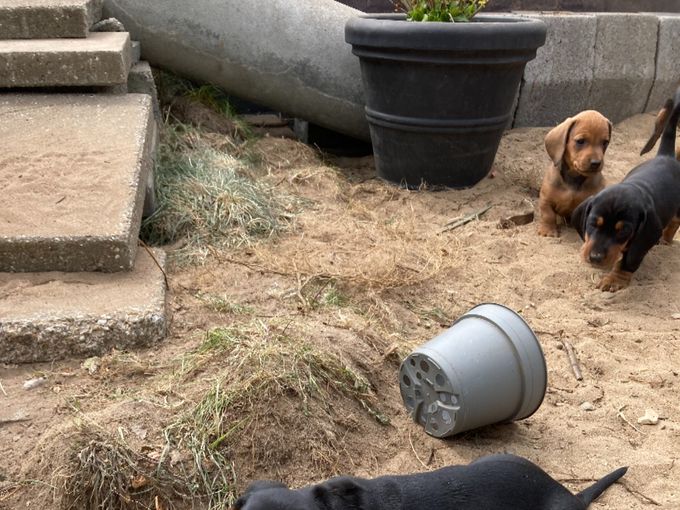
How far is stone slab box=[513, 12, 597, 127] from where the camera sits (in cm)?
662

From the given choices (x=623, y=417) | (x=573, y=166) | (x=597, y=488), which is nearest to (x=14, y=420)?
(x=597, y=488)

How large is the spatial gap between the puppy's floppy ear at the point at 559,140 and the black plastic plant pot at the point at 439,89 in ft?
2.04

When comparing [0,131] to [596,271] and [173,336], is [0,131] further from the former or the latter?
[596,271]

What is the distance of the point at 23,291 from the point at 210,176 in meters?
1.81

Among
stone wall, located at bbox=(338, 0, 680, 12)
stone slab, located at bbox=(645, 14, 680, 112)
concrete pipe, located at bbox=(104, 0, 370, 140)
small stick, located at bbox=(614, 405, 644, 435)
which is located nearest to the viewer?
small stick, located at bbox=(614, 405, 644, 435)

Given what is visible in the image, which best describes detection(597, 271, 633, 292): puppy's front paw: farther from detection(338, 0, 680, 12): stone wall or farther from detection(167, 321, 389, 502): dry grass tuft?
detection(338, 0, 680, 12): stone wall

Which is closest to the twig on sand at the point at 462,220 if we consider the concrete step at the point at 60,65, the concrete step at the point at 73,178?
the concrete step at the point at 73,178

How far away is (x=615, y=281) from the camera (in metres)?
4.47

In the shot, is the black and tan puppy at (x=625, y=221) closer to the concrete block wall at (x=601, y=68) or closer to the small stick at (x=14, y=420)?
the concrete block wall at (x=601, y=68)

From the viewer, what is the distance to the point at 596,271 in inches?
184

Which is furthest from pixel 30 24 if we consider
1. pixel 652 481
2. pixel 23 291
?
pixel 652 481

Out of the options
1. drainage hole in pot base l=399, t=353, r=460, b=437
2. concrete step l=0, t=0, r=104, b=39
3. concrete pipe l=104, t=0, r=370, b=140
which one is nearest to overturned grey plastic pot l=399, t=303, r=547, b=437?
drainage hole in pot base l=399, t=353, r=460, b=437

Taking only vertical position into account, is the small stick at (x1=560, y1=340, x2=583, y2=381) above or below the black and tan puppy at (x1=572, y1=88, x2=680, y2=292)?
below

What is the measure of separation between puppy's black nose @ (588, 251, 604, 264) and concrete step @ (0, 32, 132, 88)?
9.13 ft
